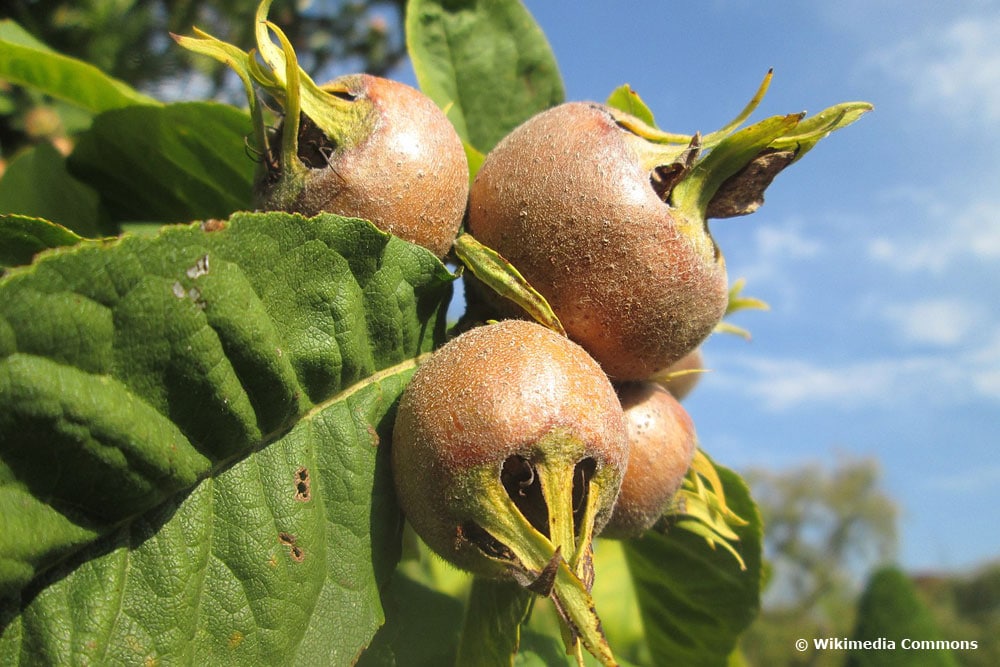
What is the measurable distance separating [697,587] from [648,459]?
109 centimetres

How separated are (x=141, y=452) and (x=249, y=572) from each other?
31 centimetres

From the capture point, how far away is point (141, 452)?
4.08 feet

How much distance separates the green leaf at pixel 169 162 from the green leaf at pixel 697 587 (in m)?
1.72

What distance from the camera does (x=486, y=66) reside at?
2621 mm

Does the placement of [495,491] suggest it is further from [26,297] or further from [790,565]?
[790,565]

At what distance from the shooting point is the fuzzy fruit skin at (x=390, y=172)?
5.15 ft

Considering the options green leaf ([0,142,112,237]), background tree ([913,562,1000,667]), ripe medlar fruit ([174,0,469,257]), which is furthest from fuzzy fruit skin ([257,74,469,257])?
background tree ([913,562,1000,667])

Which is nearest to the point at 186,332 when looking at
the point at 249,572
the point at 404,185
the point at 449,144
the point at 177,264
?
the point at 177,264

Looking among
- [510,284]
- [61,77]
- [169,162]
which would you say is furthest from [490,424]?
[61,77]

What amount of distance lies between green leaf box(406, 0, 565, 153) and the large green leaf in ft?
3.51

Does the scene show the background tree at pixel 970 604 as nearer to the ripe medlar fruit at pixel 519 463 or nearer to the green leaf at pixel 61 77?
the ripe medlar fruit at pixel 519 463

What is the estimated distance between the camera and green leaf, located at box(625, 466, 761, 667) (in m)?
2.56

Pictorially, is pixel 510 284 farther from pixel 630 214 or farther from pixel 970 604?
pixel 970 604

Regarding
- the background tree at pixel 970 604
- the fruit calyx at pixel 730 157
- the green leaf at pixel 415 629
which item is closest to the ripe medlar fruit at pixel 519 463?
the fruit calyx at pixel 730 157
